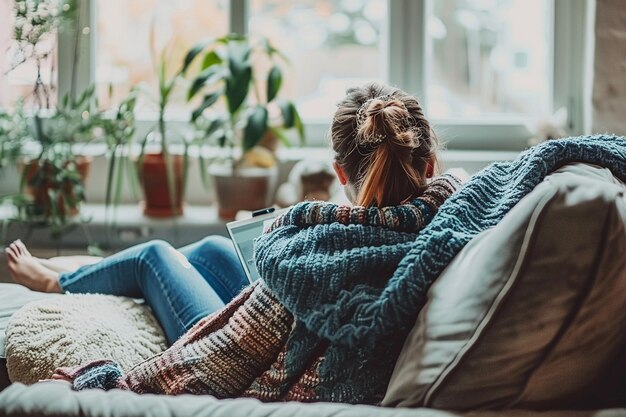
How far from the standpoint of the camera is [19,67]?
140 inches

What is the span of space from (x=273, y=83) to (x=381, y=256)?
6.91 ft

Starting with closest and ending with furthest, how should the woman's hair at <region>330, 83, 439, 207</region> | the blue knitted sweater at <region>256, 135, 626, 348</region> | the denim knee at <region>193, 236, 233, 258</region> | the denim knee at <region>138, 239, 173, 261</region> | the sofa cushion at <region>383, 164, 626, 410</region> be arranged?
the sofa cushion at <region>383, 164, 626, 410</region>
the blue knitted sweater at <region>256, 135, 626, 348</region>
the woman's hair at <region>330, 83, 439, 207</region>
the denim knee at <region>138, 239, 173, 261</region>
the denim knee at <region>193, 236, 233, 258</region>

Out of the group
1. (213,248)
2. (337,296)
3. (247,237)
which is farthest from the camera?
(213,248)

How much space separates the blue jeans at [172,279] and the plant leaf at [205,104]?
1.12 meters

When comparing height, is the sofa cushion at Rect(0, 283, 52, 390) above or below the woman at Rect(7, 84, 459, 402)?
below

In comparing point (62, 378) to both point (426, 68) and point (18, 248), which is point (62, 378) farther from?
point (426, 68)

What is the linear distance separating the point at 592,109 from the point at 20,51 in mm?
1980

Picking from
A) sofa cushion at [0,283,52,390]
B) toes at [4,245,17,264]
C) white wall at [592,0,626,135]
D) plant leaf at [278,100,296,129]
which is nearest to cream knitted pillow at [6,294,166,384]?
sofa cushion at [0,283,52,390]

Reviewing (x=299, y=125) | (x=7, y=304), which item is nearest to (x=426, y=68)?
(x=299, y=125)

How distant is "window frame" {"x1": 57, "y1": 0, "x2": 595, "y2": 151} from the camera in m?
3.56

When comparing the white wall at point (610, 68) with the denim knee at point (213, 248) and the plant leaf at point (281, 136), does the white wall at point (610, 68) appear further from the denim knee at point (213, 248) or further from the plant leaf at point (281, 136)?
the denim knee at point (213, 248)

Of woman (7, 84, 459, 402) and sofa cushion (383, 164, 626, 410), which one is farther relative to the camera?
woman (7, 84, 459, 402)

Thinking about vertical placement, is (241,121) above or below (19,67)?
below

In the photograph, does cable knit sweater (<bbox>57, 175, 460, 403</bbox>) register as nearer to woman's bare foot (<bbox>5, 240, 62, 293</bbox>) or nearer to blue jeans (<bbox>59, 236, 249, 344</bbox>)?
blue jeans (<bbox>59, 236, 249, 344</bbox>)
